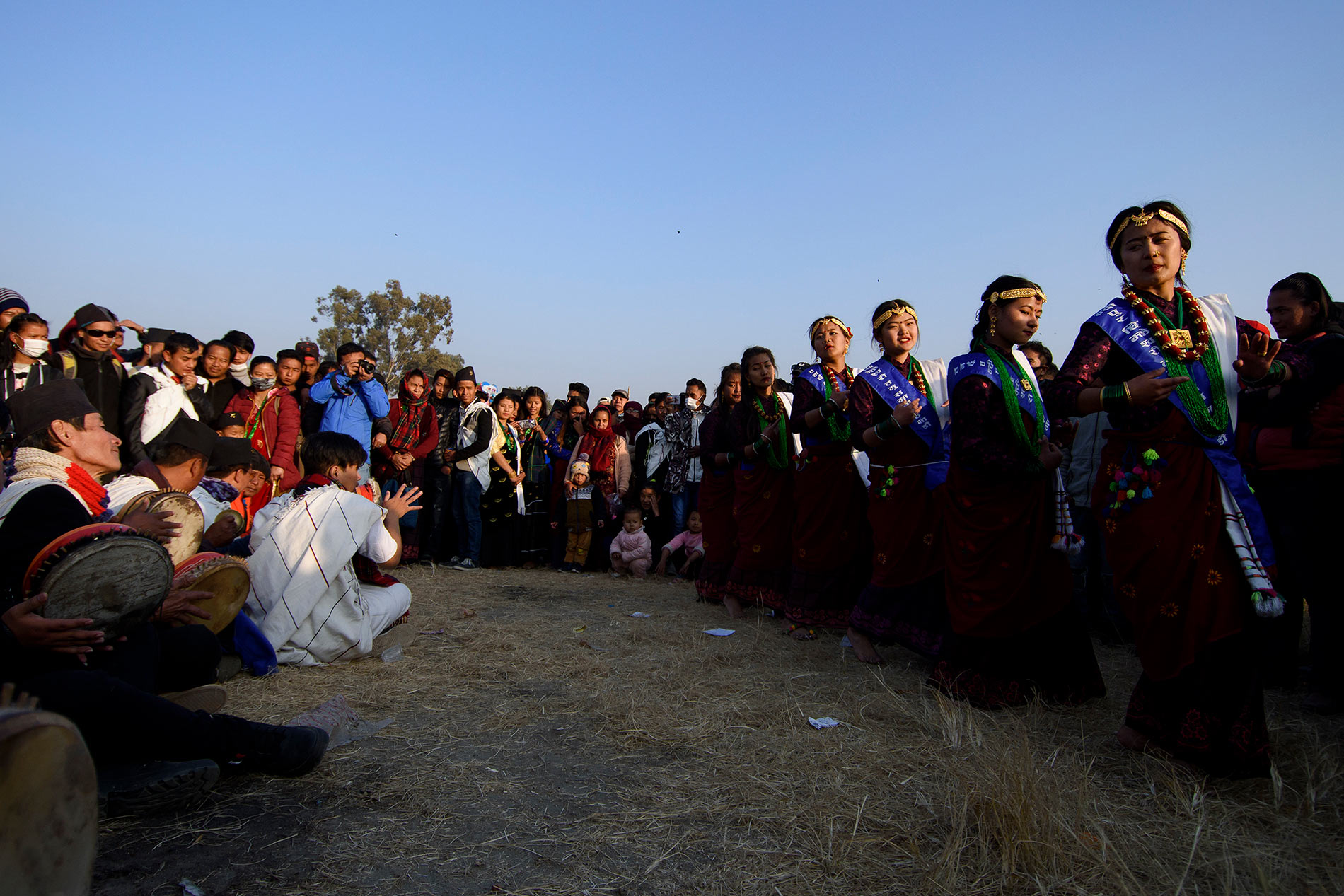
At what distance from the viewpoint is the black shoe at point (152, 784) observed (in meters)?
2.25

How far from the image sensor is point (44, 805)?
4.01ft

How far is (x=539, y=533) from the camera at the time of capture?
9773 mm

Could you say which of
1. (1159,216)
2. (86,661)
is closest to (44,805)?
(86,661)

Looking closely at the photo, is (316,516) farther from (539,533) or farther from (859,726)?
(539,533)

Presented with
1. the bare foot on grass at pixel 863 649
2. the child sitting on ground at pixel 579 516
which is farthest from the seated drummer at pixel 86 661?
the child sitting on ground at pixel 579 516

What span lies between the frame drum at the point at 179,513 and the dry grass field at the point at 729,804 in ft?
2.33

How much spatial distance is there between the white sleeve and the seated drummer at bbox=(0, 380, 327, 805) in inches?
51.4

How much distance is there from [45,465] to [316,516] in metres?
1.39

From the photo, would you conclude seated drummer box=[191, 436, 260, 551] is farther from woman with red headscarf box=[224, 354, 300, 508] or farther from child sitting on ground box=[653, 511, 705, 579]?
child sitting on ground box=[653, 511, 705, 579]

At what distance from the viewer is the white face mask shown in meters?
5.61

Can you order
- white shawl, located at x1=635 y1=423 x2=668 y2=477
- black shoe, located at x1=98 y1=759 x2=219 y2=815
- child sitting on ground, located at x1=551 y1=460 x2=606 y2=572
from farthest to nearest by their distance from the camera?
white shawl, located at x1=635 y1=423 x2=668 y2=477, child sitting on ground, located at x1=551 y1=460 x2=606 y2=572, black shoe, located at x1=98 y1=759 x2=219 y2=815

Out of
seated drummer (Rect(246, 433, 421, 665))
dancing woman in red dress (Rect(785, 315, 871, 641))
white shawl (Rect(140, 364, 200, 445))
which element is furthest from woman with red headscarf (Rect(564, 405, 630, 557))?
seated drummer (Rect(246, 433, 421, 665))

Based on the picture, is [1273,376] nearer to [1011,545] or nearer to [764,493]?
[1011,545]

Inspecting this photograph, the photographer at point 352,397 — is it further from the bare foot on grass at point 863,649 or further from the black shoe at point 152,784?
the black shoe at point 152,784
